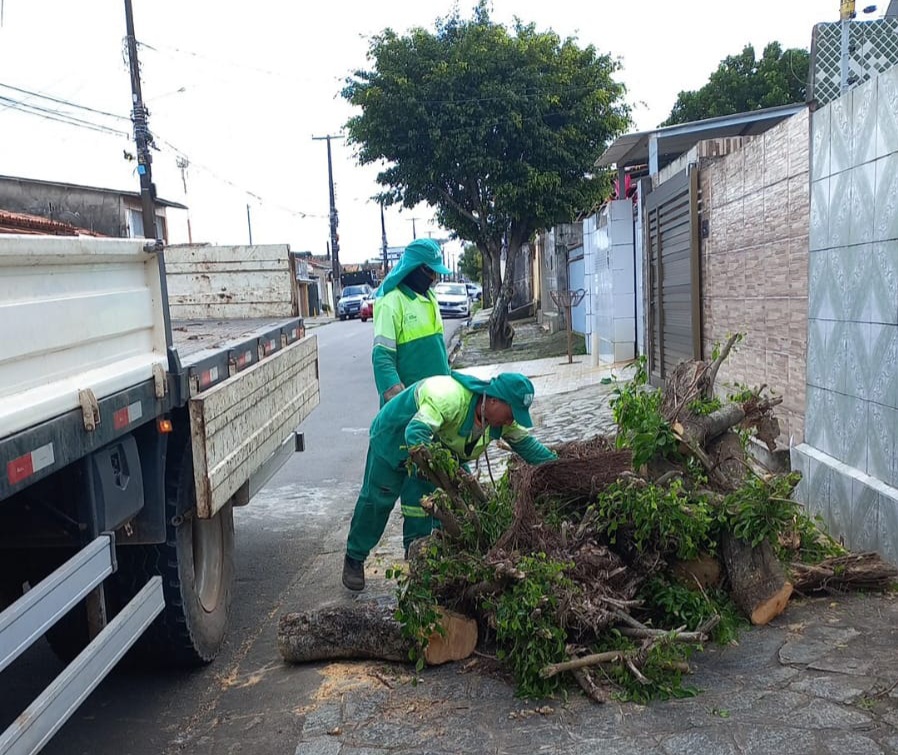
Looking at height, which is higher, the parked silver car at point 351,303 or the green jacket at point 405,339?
the green jacket at point 405,339

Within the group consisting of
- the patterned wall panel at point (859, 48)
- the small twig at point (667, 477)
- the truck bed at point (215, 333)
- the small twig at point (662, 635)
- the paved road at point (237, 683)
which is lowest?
the paved road at point (237, 683)

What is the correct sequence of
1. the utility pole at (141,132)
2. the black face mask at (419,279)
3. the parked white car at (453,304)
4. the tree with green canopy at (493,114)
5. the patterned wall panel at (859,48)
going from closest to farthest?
the patterned wall panel at (859,48)
the black face mask at (419,279)
the utility pole at (141,132)
the tree with green canopy at (493,114)
the parked white car at (453,304)

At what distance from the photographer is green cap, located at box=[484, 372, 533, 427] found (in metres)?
3.89

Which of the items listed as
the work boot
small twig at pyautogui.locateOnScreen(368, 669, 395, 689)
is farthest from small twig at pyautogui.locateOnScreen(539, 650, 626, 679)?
the work boot

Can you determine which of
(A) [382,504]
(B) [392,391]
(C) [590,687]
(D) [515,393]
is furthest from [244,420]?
(C) [590,687]

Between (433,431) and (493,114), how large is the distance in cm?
1517

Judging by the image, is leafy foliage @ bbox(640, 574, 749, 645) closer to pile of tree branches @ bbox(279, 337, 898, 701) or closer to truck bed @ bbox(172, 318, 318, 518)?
pile of tree branches @ bbox(279, 337, 898, 701)

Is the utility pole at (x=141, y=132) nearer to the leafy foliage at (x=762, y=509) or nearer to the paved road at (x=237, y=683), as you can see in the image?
the paved road at (x=237, y=683)

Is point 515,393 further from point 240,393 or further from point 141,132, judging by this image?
point 141,132

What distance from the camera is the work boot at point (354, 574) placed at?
478 cm

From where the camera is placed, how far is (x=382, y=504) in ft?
14.9

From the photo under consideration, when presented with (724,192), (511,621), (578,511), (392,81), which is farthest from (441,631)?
(392,81)

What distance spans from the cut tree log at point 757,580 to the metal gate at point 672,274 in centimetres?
387

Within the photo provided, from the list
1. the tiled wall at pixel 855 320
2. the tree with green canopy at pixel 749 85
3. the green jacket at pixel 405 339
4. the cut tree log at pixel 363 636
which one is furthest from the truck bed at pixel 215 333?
the tree with green canopy at pixel 749 85
